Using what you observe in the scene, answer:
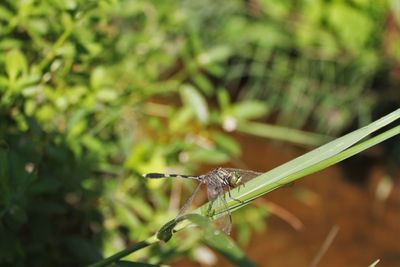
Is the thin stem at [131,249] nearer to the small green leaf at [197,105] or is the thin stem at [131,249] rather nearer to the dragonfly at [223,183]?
the dragonfly at [223,183]

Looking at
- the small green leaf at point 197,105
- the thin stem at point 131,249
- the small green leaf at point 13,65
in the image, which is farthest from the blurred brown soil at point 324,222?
the thin stem at point 131,249

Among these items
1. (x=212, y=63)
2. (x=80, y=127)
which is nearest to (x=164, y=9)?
(x=212, y=63)

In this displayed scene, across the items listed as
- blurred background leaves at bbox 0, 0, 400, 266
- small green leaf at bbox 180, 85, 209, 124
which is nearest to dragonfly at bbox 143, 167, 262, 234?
blurred background leaves at bbox 0, 0, 400, 266

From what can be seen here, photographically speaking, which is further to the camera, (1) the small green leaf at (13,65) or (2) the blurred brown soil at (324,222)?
(2) the blurred brown soil at (324,222)

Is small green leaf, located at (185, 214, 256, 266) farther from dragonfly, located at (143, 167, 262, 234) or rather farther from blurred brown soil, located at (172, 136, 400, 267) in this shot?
blurred brown soil, located at (172, 136, 400, 267)

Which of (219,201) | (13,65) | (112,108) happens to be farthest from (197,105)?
(219,201)

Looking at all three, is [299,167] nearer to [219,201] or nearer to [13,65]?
[219,201]

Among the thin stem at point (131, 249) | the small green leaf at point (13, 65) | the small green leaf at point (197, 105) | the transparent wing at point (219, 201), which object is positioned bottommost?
the thin stem at point (131, 249)
